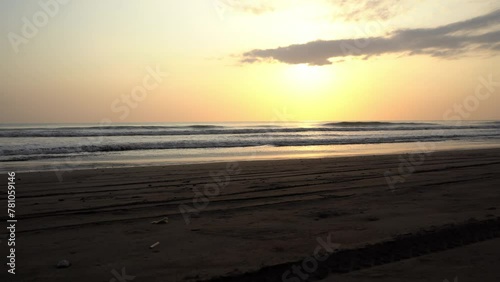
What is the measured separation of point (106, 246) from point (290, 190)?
15.1 feet

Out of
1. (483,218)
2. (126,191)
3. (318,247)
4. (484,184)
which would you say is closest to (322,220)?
(318,247)

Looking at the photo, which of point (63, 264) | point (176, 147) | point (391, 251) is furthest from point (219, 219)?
point (176, 147)

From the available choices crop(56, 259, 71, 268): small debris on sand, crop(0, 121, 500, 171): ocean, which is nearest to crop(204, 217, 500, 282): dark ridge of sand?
crop(56, 259, 71, 268): small debris on sand

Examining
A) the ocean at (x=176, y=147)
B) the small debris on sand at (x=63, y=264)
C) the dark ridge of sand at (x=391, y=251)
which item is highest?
the ocean at (x=176, y=147)

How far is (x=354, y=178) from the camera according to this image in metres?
9.91

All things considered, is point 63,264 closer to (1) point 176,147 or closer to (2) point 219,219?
(2) point 219,219

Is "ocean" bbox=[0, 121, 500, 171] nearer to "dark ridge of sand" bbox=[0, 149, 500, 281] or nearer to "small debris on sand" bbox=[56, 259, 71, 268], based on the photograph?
"dark ridge of sand" bbox=[0, 149, 500, 281]

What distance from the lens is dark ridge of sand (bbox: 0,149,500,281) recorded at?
3773mm

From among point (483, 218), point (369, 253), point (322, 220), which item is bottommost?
point (369, 253)

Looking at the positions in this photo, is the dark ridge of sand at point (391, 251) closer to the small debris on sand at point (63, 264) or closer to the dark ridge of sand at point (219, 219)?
the dark ridge of sand at point (219, 219)

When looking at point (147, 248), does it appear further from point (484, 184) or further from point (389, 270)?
point (484, 184)

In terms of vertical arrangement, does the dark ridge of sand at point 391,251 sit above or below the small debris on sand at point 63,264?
below

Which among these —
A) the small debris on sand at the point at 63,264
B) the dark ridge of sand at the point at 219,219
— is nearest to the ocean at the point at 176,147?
the dark ridge of sand at the point at 219,219

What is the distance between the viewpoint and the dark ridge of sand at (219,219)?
12.4ft
